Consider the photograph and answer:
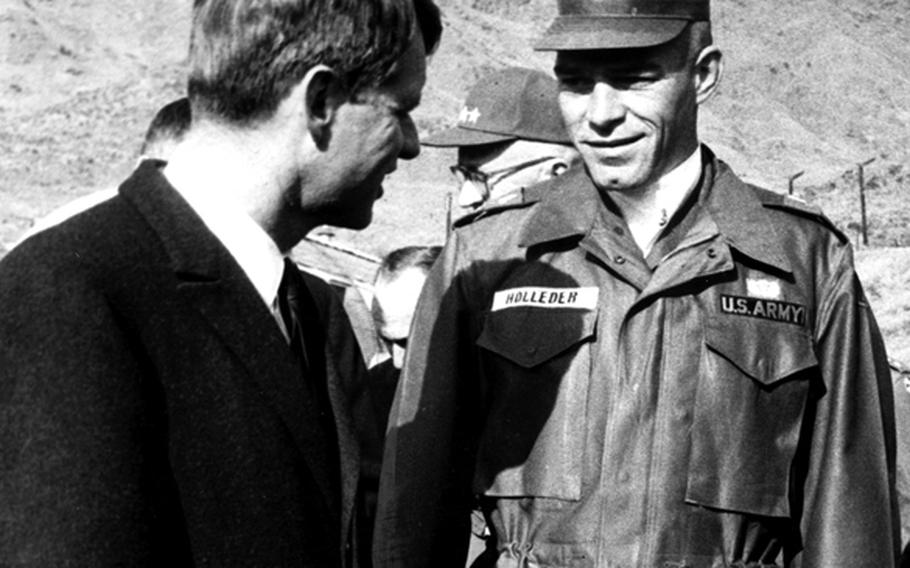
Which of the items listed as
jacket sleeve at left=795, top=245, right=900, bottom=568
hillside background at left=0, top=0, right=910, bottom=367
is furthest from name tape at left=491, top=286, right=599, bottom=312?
hillside background at left=0, top=0, right=910, bottom=367

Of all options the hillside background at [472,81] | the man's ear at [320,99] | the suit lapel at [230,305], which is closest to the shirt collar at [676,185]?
the man's ear at [320,99]

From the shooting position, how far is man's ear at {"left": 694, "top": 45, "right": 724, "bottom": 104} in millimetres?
3793

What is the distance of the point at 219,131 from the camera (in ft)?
7.72

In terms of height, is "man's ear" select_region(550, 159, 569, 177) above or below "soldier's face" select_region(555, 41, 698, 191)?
above

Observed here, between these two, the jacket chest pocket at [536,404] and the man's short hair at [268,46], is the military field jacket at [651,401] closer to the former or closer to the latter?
the jacket chest pocket at [536,404]

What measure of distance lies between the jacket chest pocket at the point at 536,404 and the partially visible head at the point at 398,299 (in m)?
2.06

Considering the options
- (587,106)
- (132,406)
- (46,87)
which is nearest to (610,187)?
(587,106)

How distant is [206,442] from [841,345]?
1786 millimetres

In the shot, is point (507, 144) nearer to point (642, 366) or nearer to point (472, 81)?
point (642, 366)

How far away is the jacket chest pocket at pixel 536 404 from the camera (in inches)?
137

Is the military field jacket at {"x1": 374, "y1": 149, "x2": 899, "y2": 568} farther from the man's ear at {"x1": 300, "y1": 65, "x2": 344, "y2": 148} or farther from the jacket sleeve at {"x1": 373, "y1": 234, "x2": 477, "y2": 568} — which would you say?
the man's ear at {"x1": 300, "y1": 65, "x2": 344, "y2": 148}

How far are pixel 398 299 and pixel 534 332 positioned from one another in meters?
2.18

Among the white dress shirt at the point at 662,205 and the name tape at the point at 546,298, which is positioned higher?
the white dress shirt at the point at 662,205

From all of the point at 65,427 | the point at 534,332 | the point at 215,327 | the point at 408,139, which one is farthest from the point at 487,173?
the point at 65,427
